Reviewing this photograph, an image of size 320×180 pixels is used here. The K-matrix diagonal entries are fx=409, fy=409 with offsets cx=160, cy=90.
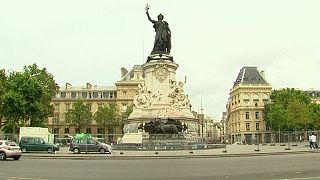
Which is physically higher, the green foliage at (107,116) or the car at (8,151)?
the green foliage at (107,116)

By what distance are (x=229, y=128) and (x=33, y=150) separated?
101383mm

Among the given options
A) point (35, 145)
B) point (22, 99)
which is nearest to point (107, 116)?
point (22, 99)

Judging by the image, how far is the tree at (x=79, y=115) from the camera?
93.5 m

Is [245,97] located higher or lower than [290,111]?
higher

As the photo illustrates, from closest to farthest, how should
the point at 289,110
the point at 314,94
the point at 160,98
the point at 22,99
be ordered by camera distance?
the point at 160,98, the point at 22,99, the point at 289,110, the point at 314,94

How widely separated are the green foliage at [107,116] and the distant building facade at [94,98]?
4158 mm

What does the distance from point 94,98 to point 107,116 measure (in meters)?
15.1

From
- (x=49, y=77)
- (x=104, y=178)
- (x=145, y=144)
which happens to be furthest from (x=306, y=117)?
(x=104, y=178)

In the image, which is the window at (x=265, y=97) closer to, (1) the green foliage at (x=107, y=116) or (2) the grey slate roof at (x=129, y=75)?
(2) the grey slate roof at (x=129, y=75)

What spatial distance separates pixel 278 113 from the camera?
3521 inches

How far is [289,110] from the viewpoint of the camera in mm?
69375

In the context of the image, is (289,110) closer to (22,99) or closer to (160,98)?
(160,98)

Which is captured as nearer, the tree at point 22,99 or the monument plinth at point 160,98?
the monument plinth at point 160,98

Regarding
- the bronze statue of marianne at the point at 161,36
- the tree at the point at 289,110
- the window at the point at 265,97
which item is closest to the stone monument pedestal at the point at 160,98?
the bronze statue of marianne at the point at 161,36
